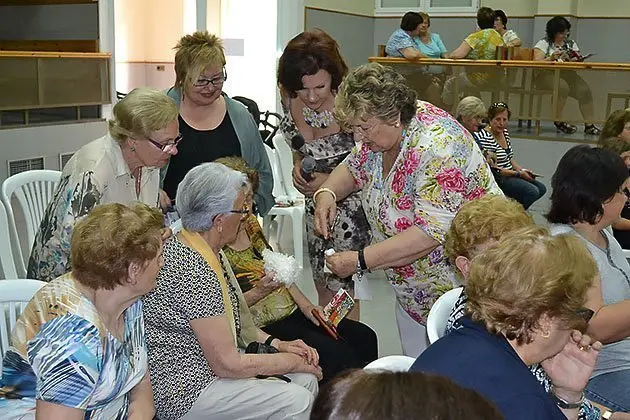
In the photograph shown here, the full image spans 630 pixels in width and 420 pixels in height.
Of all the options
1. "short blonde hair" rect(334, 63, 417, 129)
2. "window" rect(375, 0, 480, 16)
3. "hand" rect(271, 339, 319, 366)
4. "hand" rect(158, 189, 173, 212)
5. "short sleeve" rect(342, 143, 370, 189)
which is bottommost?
"hand" rect(271, 339, 319, 366)

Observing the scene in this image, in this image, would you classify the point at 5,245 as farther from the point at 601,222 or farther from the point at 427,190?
the point at 601,222

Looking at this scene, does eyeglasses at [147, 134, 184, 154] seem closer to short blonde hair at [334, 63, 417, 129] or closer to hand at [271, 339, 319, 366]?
short blonde hair at [334, 63, 417, 129]

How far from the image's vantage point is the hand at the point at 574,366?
1.65 metres

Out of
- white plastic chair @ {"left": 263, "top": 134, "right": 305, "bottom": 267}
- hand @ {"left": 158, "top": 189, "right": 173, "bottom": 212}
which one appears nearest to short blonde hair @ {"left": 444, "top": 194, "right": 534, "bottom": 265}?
hand @ {"left": 158, "top": 189, "right": 173, "bottom": 212}

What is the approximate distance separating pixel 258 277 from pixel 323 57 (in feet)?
2.96

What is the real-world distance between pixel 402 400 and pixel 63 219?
1.79m

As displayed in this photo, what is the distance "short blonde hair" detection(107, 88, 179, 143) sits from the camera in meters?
2.45

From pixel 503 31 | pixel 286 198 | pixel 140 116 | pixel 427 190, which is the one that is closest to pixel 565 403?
pixel 427 190

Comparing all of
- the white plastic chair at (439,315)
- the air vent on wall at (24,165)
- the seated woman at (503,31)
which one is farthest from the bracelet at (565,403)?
the seated woman at (503,31)

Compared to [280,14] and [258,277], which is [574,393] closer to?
[258,277]

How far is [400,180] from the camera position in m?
2.31

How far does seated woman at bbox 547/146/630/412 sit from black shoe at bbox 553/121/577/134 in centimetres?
564

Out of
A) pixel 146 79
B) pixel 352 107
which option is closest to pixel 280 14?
pixel 146 79

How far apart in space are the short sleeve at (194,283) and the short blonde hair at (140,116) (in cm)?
49
